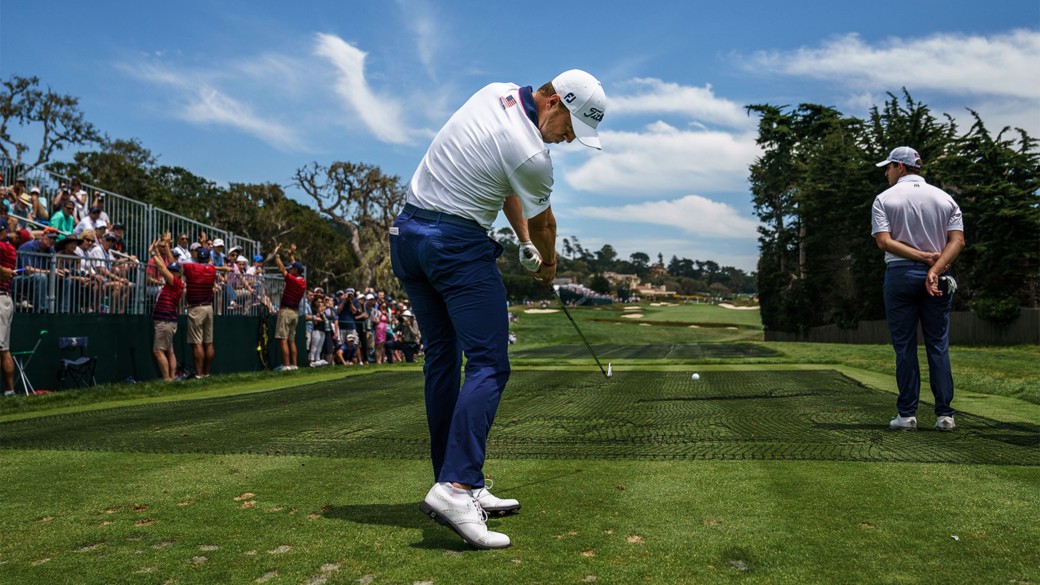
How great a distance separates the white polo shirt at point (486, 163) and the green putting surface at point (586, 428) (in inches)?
80.3

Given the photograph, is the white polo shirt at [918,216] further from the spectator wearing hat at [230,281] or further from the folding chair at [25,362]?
the spectator wearing hat at [230,281]

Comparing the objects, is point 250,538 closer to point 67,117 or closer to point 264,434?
point 264,434

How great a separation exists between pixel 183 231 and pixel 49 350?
28.4 ft

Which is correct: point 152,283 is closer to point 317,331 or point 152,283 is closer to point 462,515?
point 317,331

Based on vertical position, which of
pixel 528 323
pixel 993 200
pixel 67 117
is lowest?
pixel 528 323

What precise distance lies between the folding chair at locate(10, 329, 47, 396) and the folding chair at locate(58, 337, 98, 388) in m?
0.33

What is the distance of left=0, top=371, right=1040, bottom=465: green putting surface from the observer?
507cm

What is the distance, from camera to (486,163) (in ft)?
11.2

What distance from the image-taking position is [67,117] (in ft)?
157

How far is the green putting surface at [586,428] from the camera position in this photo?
200 inches

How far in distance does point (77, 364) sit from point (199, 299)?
7.29ft

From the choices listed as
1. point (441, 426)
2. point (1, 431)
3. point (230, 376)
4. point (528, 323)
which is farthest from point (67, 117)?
point (441, 426)

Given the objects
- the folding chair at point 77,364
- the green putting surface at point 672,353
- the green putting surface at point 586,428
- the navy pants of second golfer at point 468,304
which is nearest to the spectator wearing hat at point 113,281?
the folding chair at point 77,364

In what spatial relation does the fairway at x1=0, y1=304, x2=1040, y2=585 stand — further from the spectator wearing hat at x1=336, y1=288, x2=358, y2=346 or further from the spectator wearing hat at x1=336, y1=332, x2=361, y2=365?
the spectator wearing hat at x1=336, y1=288, x2=358, y2=346
